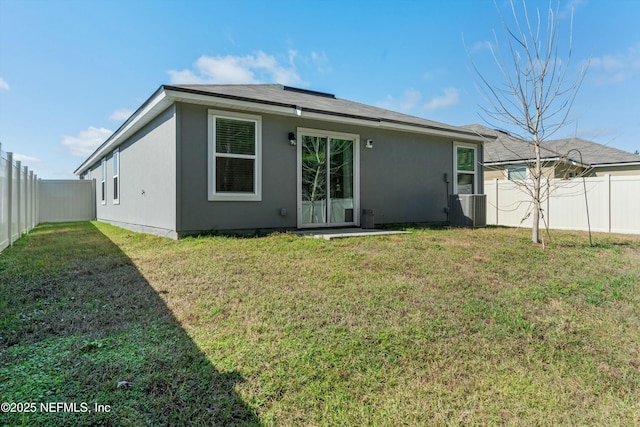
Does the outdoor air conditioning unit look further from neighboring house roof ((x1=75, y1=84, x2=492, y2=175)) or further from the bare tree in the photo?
the bare tree

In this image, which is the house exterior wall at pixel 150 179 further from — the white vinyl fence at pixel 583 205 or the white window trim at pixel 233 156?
the white vinyl fence at pixel 583 205

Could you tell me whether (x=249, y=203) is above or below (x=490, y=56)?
below

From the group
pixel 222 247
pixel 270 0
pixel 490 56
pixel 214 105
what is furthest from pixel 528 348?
pixel 270 0

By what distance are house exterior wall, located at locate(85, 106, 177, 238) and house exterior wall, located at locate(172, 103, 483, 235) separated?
0.97ft

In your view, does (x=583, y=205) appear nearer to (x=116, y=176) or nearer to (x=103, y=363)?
(x=103, y=363)

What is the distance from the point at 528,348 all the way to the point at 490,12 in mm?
8231

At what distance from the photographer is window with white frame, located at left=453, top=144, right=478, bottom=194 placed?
431 inches

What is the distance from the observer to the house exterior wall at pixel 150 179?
7020mm

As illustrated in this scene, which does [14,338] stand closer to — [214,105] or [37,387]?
[37,387]

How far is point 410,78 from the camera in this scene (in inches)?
519

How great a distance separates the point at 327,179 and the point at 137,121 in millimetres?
4869

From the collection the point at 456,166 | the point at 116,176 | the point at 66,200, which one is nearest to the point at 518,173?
the point at 456,166

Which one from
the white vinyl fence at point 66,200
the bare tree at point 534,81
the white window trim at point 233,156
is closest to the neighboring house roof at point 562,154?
the bare tree at point 534,81

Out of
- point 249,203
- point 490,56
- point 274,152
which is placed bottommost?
point 249,203
